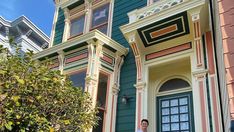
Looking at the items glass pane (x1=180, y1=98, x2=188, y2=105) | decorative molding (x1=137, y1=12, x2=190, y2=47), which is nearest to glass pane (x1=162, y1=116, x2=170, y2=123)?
glass pane (x1=180, y1=98, x2=188, y2=105)

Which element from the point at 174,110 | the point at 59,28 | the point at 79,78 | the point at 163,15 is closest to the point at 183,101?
the point at 174,110

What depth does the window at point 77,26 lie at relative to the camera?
10.6m

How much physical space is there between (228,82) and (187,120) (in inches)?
156

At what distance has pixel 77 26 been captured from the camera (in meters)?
10.9

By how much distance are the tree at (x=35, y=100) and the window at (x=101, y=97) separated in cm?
189

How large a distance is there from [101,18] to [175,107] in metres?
4.66

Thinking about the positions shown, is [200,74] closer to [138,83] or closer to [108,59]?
[138,83]

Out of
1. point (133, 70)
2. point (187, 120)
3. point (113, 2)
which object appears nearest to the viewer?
point (187, 120)

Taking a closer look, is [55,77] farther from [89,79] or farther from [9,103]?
[89,79]

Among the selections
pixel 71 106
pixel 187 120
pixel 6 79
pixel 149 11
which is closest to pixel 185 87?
pixel 187 120

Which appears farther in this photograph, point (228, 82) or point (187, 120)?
point (187, 120)

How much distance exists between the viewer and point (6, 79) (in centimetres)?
404

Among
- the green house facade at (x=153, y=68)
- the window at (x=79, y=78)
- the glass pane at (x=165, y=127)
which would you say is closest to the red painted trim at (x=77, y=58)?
the green house facade at (x=153, y=68)

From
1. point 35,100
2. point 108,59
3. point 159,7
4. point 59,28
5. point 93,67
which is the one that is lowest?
point 35,100
